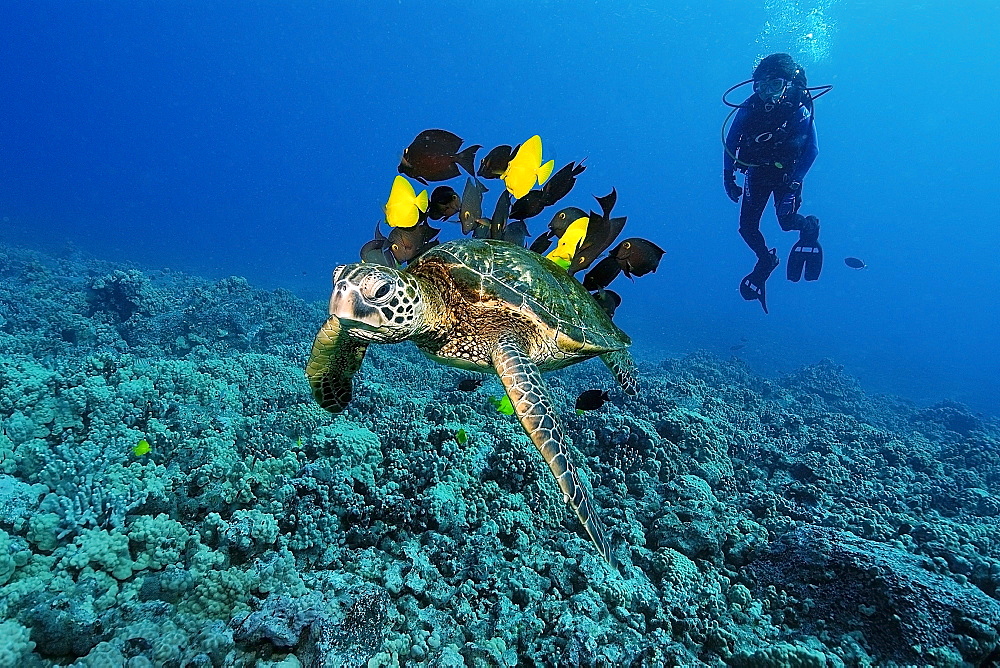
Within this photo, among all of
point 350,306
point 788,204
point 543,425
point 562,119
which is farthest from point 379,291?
point 562,119

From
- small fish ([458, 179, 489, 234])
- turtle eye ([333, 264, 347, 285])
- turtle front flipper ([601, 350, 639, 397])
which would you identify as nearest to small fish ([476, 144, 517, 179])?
small fish ([458, 179, 489, 234])

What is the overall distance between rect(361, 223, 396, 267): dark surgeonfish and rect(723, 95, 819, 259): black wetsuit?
9.57 metres

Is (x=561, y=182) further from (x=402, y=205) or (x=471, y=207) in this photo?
(x=402, y=205)

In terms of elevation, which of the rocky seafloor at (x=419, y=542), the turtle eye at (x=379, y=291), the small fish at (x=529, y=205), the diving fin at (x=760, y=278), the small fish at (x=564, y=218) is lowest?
the rocky seafloor at (x=419, y=542)

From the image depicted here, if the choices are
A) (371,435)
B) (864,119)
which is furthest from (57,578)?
(864,119)

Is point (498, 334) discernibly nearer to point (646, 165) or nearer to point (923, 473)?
point (923, 473)

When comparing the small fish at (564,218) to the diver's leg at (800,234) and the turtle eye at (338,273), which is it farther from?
the diver's leg at (800,234)

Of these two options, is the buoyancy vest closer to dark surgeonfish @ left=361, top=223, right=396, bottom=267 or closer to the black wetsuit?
the black wetsuit

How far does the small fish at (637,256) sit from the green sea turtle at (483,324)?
54 cm

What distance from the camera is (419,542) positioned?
316cm

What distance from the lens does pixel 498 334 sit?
3.32m

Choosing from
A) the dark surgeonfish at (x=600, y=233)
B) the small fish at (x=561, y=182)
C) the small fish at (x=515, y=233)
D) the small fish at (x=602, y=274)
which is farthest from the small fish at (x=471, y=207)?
the small fish at (x=602, y=274)

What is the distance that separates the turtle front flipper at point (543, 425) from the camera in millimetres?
2451

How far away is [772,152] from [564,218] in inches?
358
